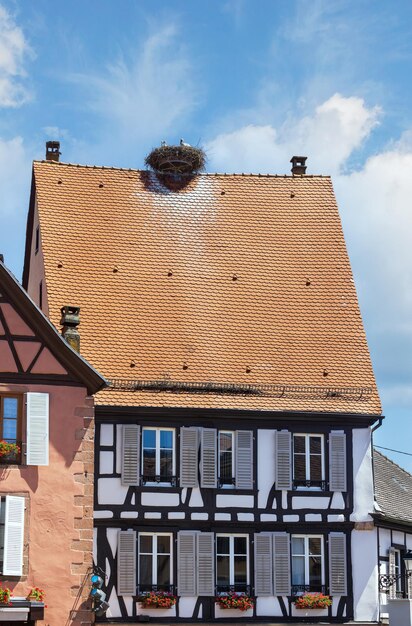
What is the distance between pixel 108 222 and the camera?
39375 millimetres

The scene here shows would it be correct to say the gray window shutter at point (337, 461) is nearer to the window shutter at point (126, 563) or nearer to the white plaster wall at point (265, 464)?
the white plaster wall at point (265, 464)

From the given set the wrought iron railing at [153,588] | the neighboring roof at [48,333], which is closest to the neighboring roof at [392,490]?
the wrought iron railing at [153,588]

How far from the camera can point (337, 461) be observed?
35531 millimetres

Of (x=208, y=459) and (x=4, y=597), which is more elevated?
(x=208, y=459)

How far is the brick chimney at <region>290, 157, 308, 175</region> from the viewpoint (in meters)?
42.8

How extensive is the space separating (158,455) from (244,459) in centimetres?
201

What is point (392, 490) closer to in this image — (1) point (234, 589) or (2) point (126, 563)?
(1) point (234, 589)

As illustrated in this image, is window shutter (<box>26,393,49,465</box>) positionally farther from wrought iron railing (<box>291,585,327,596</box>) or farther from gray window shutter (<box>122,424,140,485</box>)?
wrought iron railing (<box>291,585,327,596</box>)

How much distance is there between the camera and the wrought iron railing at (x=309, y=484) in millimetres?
35281

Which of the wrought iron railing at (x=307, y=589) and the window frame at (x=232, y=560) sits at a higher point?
the window frame at (x=232, y=560)

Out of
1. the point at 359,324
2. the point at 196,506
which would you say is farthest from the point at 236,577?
the point at 359,324

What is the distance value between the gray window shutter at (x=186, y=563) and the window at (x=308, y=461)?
111 inches

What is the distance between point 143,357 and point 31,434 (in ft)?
15.6

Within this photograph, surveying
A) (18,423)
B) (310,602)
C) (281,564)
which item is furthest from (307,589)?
(18,423)
